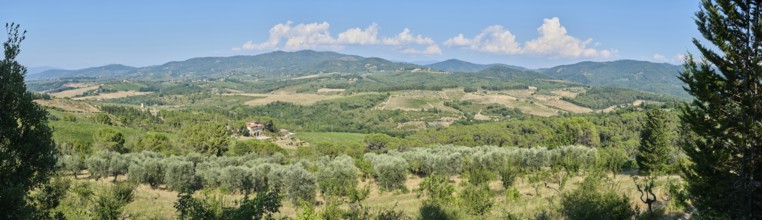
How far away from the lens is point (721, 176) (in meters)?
12.7

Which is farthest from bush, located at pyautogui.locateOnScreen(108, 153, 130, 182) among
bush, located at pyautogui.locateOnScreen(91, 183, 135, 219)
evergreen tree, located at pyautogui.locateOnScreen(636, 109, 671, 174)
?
evergreen tree, located at pyautogui.locateOnScreen(636, 109, 671, 174)

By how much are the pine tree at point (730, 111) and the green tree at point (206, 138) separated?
64.1 metres

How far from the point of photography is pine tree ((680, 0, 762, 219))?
38.7 feet

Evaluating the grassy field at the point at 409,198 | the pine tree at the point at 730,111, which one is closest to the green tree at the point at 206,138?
the grassy field at the point at 409,198

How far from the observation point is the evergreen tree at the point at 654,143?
38.1 m

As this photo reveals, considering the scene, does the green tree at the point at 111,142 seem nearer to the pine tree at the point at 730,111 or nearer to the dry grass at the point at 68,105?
the dry grass at the point at 68,105

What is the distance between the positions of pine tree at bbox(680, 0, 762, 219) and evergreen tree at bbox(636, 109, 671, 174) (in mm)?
28768

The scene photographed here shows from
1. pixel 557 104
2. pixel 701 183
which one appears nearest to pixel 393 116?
pixel 557 104

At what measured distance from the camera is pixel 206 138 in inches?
2682

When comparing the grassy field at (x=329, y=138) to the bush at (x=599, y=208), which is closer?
the bush at (x=599, y=208)

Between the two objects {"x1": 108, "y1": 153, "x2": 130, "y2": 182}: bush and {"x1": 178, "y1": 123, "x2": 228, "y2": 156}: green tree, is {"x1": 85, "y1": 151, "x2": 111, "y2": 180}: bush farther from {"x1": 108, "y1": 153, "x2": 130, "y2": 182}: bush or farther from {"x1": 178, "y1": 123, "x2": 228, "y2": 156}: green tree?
{"x1": 178, "y1": 123, "x2": 228, "y2": 156}: green tree

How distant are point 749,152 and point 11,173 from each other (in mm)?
21492

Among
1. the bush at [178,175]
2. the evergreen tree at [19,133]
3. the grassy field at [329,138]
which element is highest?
the evergreen tree at [19,133]

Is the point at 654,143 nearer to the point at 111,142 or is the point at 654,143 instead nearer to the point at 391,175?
the point at 391,175
